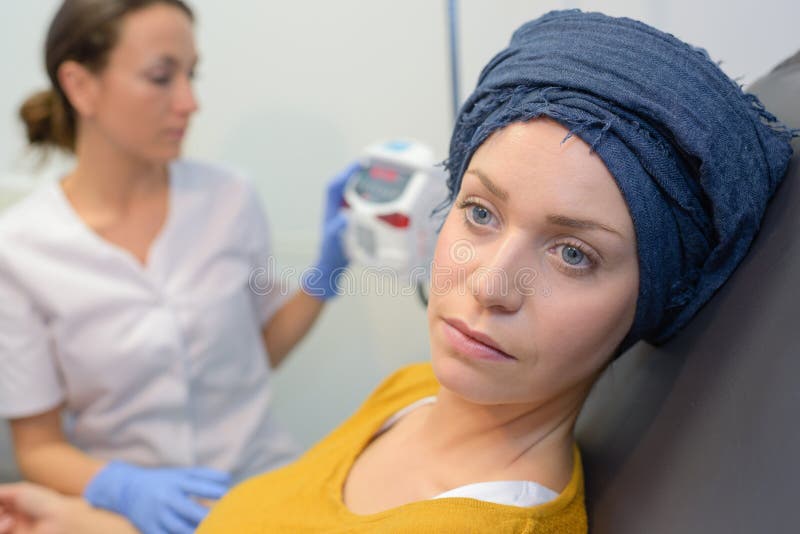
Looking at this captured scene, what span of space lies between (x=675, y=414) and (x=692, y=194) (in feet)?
0.64

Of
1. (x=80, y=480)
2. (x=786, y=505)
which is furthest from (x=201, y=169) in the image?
(x=786, y=505)

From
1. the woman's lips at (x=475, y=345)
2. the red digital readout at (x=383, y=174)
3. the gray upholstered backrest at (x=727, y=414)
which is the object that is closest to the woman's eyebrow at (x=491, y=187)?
the woman's lips at (x=475, y=345)

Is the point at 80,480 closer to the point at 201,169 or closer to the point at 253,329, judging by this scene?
the point at 253,329

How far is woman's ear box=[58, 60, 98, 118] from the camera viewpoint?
4.19 ft

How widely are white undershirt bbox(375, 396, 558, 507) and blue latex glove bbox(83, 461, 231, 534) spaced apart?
586 mm

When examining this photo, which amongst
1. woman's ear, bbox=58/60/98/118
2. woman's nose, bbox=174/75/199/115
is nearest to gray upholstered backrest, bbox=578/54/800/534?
woman's nose, bbox=174/75/199/115

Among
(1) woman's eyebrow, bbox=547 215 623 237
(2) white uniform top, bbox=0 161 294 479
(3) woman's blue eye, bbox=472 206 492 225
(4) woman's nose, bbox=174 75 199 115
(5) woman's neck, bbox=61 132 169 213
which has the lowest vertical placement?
(2) white uniform top, bbox=0 161 294 479

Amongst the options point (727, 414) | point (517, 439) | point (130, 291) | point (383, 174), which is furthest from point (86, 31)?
point (727, 414)

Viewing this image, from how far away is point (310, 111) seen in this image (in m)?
1.79

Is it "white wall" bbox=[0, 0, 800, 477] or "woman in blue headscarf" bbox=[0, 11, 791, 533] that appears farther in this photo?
"white wall" bbox=[0, 0, 800, 477]

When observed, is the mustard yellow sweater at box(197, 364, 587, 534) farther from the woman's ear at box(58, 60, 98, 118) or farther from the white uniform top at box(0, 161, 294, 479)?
the woman's ear at box(58, 60, 98, 118)

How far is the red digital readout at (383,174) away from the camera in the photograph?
47.8 inches

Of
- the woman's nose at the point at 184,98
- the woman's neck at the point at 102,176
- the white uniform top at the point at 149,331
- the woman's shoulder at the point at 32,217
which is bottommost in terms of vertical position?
the white uniform top at the point at 149,331

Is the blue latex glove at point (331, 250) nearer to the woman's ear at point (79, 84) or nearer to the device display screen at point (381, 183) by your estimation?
the device display screen at point (381, 183)
